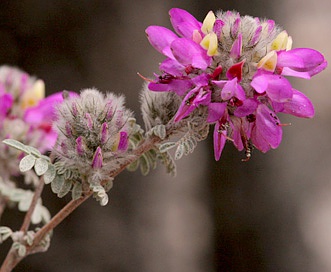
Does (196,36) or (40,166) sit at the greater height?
(196,36)

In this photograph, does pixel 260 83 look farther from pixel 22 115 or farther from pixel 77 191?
pixel 22 115

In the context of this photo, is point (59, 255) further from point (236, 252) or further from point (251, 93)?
point (251, 93)

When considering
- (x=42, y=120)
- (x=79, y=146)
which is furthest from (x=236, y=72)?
(x=42, y=120)

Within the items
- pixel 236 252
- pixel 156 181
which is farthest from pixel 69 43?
pixel 236 252

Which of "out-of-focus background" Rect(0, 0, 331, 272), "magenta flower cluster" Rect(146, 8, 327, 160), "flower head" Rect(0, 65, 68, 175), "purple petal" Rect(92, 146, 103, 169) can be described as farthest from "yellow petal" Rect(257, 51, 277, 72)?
"out-of-focus background" Rect(0, 0, 331, 272)

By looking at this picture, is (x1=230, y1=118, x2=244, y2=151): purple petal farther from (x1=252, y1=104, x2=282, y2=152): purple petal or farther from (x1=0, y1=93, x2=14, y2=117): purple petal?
(x1=0, y1=93, x2=14, y2=117): purple petal

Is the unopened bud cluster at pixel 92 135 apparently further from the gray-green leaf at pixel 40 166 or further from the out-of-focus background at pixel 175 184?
the out-of-focus background at pixel 175 184

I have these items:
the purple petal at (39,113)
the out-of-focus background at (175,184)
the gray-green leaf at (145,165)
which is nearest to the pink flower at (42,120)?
the purple petal at (39,113)
